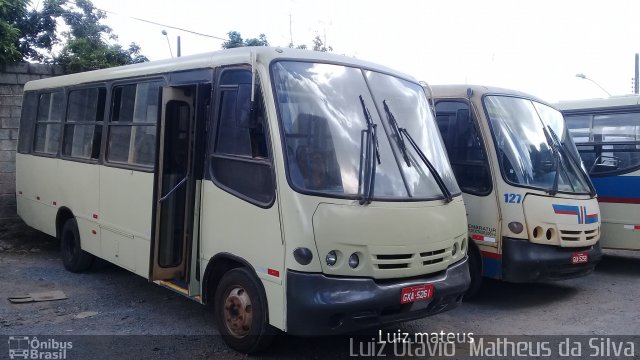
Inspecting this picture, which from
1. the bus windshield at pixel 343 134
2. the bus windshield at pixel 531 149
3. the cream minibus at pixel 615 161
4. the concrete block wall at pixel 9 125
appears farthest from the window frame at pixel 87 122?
the cream minibus at pixel 615 161

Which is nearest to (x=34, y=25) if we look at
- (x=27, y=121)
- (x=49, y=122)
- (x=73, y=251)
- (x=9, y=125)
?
(x=9, y=125)

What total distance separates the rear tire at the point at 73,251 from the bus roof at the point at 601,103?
25.6ft

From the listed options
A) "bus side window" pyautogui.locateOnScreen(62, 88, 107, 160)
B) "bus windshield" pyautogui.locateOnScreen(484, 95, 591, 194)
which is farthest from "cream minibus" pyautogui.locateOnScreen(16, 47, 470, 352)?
"bus windshield" pyautogui.locateOnScreen(484, 95, 591, 194)

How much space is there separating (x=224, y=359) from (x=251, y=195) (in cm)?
141

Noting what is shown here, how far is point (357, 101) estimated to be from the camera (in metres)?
5.05

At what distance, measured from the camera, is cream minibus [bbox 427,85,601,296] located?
6656mm

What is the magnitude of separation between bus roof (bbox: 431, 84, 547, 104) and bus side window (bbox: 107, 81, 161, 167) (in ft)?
11.4

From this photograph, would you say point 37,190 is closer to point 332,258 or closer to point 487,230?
point 332,258

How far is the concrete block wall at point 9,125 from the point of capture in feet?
32.3

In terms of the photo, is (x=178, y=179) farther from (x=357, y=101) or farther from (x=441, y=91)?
(x=441, y=91)

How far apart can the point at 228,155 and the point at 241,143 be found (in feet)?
0.69

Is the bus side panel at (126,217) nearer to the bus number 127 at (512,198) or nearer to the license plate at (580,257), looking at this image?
the bus number 127 at (512,198)

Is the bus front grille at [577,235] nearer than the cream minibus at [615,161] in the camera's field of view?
Yes

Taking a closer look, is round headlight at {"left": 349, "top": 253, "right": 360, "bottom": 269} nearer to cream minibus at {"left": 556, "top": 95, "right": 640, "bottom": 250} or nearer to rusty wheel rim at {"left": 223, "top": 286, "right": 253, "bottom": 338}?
rusty wheel rim at {"left": 223, "top": 286, "right": 253, "bottom": 338}
